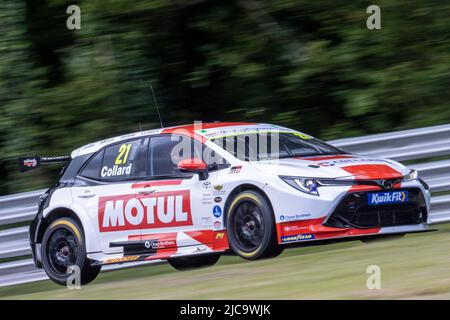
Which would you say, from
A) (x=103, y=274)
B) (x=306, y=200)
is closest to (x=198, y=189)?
(x=306, y=200)

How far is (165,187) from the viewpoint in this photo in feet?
34.0

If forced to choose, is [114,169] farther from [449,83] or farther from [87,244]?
[449,83]

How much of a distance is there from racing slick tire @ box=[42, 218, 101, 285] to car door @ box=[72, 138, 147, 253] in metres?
0.23

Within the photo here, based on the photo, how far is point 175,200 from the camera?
1022 cm

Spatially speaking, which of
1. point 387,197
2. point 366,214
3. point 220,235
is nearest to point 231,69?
point 220,235

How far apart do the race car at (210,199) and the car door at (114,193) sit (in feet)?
0.04

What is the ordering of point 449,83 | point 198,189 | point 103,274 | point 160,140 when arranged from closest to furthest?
point 198,189 → point 160,140 → point 103,274 → point 449,83

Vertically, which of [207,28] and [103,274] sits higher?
[207,28]

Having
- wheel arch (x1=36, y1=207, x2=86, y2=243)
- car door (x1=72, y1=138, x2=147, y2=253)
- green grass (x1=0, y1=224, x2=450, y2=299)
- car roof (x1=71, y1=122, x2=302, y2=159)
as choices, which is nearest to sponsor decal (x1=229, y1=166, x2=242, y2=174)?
car roof (x1=71, y1=122, x2=302, y2=159)

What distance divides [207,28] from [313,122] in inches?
84.2

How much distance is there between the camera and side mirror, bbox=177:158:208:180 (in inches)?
393

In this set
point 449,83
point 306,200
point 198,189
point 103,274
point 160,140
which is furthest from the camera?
point 449,83

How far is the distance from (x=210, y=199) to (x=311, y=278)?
79.0 inches

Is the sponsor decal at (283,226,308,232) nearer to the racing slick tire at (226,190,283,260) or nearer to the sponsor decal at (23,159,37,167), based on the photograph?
the racing slick tire at (226,190,283,260)
